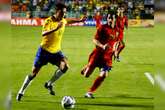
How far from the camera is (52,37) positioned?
1.96 meters

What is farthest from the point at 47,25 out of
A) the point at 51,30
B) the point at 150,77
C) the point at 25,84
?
the point at 150,77

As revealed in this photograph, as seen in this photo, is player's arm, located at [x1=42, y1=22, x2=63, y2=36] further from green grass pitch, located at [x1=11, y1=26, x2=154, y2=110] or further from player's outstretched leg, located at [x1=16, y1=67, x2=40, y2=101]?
player's outstretched leg, located at [x1=16, y1=67, x2=40, y2=101]

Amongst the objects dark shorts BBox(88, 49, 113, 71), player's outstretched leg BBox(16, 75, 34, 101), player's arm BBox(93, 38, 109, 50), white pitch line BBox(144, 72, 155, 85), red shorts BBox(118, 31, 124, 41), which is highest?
red shorts BBox(118, 31, 124, 41)

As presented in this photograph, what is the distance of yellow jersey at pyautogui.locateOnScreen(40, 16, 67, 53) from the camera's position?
6.34 ft

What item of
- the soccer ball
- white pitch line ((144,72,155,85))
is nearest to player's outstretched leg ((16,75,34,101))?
the soccer ball

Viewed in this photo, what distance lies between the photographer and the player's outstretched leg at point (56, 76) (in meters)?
2.03

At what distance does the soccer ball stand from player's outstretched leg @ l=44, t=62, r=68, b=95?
78 millimetres

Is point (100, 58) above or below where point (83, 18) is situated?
below

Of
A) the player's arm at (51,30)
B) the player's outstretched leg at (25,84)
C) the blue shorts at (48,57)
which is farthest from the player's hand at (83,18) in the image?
the player's outstretched leg at (25,84)

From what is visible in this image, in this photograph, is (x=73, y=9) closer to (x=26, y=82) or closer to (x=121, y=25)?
(x=121, y=25)

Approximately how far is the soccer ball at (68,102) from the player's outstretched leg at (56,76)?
0.26 ft

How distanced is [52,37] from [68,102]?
1.25 feet

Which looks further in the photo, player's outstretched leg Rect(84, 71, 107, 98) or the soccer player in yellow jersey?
player's outstretched leg Rect(84, 71, 107, 98)

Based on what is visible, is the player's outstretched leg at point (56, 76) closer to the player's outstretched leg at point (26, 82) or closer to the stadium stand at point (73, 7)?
the player's outstretched leg at point (26, 82)
